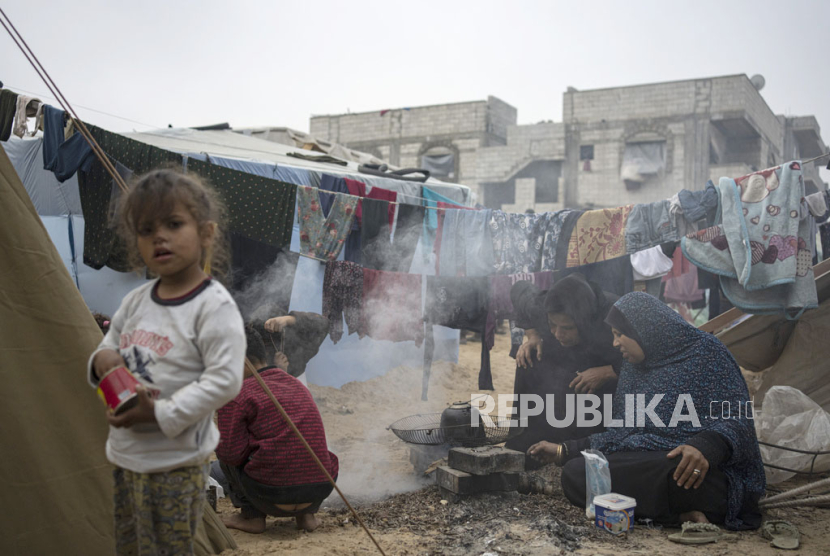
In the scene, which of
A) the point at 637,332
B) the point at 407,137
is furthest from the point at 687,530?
the point at 407,137

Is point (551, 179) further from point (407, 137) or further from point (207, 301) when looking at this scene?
point (207, 301)

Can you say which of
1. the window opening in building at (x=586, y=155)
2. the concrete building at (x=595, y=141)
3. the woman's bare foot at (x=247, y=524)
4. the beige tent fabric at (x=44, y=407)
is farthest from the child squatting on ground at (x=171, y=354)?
the window opening in building at (x=586, y=155)

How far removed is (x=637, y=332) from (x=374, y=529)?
78.5 inches

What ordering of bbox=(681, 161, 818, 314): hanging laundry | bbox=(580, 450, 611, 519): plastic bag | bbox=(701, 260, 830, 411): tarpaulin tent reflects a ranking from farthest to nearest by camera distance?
1. bbox=(701, 260, 830, 411): tarpaulin tent
2. bbox=(681, 161, 818, 314): hanging laundry
3. bbox=(580, 450, 611, 519): plastic bag

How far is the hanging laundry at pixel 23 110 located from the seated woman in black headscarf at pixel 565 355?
13.4 feet

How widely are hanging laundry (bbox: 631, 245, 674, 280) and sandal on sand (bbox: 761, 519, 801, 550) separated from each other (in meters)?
1.87

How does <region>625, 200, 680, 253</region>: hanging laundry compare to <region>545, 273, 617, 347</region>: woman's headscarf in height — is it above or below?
above

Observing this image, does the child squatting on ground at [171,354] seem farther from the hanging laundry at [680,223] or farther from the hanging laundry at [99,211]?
the hanging laundry at [680,223]

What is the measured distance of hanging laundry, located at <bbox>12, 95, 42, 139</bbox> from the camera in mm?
4578

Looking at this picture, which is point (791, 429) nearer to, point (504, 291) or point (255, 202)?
point (504, 291)

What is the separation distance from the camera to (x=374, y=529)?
140 inches

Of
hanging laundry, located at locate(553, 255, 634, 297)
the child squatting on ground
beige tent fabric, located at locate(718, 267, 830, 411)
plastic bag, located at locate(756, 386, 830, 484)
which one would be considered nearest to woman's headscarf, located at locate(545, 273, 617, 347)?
hanging laundry, located at locate(553, 255, 634, 297)

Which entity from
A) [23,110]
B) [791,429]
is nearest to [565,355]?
[791,429]

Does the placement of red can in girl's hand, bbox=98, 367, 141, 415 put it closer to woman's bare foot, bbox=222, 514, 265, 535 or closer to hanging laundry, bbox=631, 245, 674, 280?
woman's bare foot, bbox=222, 514, 265, 535
